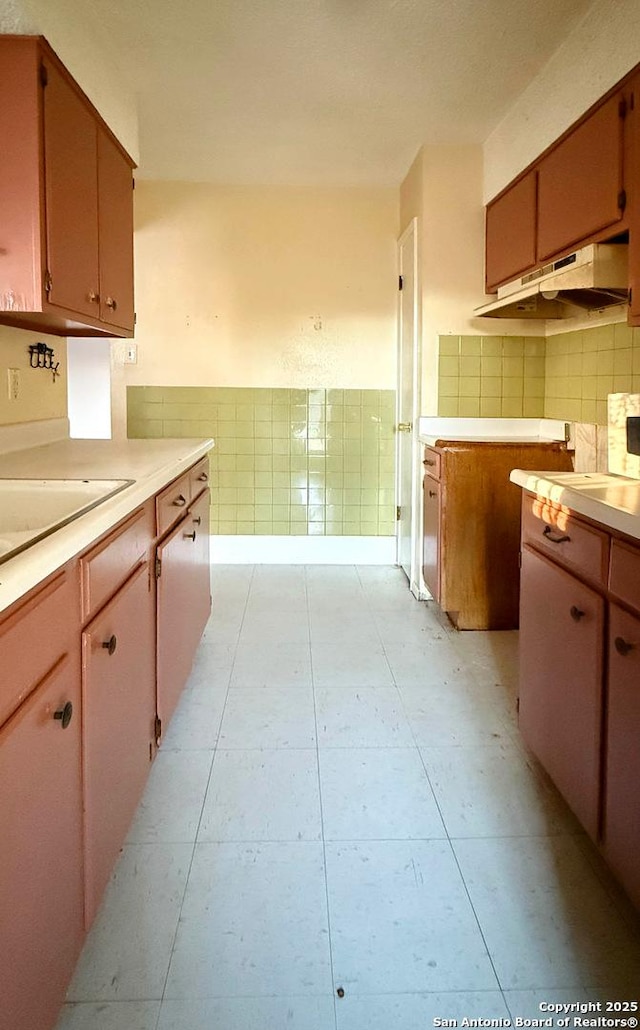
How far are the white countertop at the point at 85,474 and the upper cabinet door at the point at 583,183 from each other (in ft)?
5.17

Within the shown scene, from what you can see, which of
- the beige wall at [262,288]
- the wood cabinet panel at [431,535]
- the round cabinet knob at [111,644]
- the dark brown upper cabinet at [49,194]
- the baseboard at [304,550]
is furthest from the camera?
the baseboard at [304,550]

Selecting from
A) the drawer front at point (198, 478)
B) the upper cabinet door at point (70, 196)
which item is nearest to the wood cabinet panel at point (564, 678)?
the drawer front at point (198, 478)

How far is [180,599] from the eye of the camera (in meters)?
2.46

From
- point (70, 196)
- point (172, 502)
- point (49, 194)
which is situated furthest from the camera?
point (172, 502)

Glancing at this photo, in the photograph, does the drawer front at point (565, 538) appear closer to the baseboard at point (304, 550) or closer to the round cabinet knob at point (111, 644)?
the round cabinet knob at point (111, 644)

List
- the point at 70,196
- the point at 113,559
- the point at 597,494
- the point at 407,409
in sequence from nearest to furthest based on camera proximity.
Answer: the point at 113,559, the point at 597,494, the point at 70,196, the point at 407,409

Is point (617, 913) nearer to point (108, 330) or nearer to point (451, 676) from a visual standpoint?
point (451, 676)

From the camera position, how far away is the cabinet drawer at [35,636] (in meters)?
1.00

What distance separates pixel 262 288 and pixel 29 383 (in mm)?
2238

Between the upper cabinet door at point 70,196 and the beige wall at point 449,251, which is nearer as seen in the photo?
the upper cabinet door at point 70,196

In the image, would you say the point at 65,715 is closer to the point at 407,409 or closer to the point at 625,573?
the point at 625,573

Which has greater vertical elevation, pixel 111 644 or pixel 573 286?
pixel 573 286

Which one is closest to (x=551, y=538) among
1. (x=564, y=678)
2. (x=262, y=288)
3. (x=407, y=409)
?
(x=564, y=678)

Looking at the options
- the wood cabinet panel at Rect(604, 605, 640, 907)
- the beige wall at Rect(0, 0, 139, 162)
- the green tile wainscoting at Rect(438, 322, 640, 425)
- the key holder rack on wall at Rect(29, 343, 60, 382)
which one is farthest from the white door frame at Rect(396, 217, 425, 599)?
the wood cabinet panel at Rect(604, 605, 640, 907)
